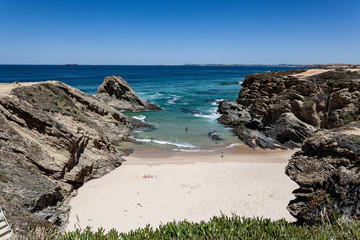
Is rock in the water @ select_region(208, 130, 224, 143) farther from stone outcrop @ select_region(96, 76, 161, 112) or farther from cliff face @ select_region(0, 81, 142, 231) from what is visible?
stone outcrop @ select_region(96, 76, 161, 112)

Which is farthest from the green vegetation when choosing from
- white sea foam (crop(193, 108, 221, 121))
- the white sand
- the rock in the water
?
white sea foam (crop(193, 108, 221, 121))

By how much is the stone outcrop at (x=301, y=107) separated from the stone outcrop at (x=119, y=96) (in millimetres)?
21176

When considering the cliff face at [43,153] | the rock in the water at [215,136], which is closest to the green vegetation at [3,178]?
the cliff face at [43,153]

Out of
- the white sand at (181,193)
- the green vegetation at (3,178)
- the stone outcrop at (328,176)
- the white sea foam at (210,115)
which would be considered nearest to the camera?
the stone outcrop at (328,176)

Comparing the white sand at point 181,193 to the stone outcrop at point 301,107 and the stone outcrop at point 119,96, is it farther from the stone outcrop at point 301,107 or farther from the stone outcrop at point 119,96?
the stone outcrop at point 119,96

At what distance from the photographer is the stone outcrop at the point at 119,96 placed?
4294 cm

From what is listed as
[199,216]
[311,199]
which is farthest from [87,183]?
[311,199]

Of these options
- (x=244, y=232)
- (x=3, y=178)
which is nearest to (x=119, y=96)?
(x=3, y=178)

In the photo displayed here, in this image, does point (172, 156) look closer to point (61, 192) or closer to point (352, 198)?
point (61, 192)

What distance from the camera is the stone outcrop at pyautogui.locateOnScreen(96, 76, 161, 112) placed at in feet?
141

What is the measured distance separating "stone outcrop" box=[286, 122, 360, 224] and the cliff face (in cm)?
1097

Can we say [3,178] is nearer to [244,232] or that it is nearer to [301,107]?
[244,232]

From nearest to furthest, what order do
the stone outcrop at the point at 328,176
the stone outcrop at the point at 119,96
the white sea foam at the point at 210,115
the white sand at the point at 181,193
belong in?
the stone outcrop at the point at 328,176 < the white sand at the point at 181,193 < the white sea foam at the point at 210,115 < the stone outcrop at the point at 119,96

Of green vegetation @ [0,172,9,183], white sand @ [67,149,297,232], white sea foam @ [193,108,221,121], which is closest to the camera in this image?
green vegetation @ [0,172,9,183]
